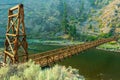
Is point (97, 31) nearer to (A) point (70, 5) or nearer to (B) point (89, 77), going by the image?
(A) point (70, 5)

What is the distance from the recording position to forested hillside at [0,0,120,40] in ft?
465

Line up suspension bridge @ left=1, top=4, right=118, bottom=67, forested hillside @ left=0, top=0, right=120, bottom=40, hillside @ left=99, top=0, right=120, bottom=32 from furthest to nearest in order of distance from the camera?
forested hillside @ left=0, top=0, right=120, bottom=40 → hillside @ left=99, top=0, right=120, bottom=32 → suspension bridge @ left=1, top=4, right=118, bottom=67

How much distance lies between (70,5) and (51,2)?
1451cm

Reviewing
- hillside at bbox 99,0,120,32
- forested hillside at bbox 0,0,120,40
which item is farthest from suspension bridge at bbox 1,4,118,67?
hillside at bbox 99,0,120,32

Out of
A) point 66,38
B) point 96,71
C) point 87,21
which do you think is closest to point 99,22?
point 87,21

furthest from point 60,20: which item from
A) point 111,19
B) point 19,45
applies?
point 19,45

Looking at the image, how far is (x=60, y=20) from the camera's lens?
16825 cm

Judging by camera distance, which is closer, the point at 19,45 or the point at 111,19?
the point at 19,45

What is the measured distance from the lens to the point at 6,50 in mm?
29016

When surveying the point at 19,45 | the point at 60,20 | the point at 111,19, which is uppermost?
the point at 111,19

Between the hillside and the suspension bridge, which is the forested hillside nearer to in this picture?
the hillside

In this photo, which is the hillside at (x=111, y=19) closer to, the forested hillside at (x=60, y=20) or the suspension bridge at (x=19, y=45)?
the forested hillside at (x=60, y=20)

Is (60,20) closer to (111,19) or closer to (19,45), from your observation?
(111,19)

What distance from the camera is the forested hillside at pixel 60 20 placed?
14162cm
